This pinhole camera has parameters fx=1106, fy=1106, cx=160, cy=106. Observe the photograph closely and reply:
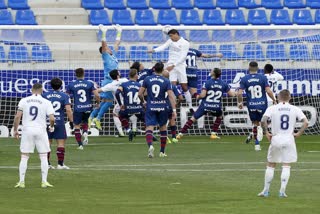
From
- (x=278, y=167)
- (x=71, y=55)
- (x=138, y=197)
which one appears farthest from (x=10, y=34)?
(x=138, y=197)

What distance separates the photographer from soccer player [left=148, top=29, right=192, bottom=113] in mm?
28500

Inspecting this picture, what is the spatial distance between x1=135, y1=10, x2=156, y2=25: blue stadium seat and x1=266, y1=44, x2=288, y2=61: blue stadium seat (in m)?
6.12

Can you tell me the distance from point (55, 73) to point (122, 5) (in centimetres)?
768

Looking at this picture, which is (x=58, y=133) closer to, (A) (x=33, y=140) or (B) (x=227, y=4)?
(A) (x=33, y=140)

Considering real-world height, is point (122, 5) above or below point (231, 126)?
above

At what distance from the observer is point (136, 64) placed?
28.3 metres

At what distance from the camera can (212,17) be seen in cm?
3819

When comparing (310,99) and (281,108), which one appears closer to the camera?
(281,108)

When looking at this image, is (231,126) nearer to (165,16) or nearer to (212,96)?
(212,96)

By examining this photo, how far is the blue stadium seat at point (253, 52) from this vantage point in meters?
32.7

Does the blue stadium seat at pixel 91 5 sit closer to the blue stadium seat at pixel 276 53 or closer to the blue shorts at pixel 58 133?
the blue stadium seat at pixel 276 53

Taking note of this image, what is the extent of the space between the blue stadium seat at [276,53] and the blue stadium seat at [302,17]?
6.22 meters

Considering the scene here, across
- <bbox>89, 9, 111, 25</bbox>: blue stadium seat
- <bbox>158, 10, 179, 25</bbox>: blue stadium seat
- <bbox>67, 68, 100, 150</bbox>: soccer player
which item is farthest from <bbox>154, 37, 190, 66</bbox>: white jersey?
<bbox>89, 9, 111, 25</bbox>: blue stadium seat

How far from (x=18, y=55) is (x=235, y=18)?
9.63m
